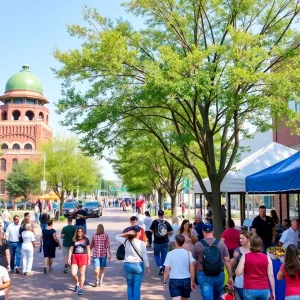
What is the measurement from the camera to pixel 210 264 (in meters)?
6.16

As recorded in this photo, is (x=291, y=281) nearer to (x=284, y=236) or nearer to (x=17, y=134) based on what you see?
(x=284, y=236)

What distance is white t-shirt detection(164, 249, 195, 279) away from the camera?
626cm

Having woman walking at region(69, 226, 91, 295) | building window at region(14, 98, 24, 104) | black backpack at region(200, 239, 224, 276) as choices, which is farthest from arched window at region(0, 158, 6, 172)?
black backpack at region(200, 239, 224, 276)

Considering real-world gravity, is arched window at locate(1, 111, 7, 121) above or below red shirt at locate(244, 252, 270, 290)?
above

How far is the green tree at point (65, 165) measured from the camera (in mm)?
43188

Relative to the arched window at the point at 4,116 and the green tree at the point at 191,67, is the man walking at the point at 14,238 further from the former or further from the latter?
the arched window at the point at 4,116

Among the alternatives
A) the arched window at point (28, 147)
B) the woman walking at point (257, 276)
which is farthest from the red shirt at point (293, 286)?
the arched window at point (28, 147)

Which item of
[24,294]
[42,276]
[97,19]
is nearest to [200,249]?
[24,294]

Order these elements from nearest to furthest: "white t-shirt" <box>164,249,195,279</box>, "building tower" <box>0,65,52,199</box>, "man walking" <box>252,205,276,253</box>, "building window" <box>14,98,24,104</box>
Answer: "white t-shirt" <box>164,249,195,279</box>
"man walking" <box>252,205,276,253</box>
"building tower" <box>0,65,52,199</box>
"building window" <box>14,98,24,104</box>

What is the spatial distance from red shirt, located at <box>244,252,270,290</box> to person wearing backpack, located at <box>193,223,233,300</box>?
0.62m

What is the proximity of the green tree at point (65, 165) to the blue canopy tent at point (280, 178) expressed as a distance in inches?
1300

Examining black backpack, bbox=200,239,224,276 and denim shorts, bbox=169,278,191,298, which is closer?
black backpack, bbox=200,239,224,276

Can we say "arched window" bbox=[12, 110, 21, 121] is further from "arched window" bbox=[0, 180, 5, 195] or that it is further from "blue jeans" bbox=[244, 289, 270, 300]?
"blue jeans" bbox=[244, 289, 270, 300]

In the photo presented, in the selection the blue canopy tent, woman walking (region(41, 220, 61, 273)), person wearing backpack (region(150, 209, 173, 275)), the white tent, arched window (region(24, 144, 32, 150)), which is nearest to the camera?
the blue canopy tent
